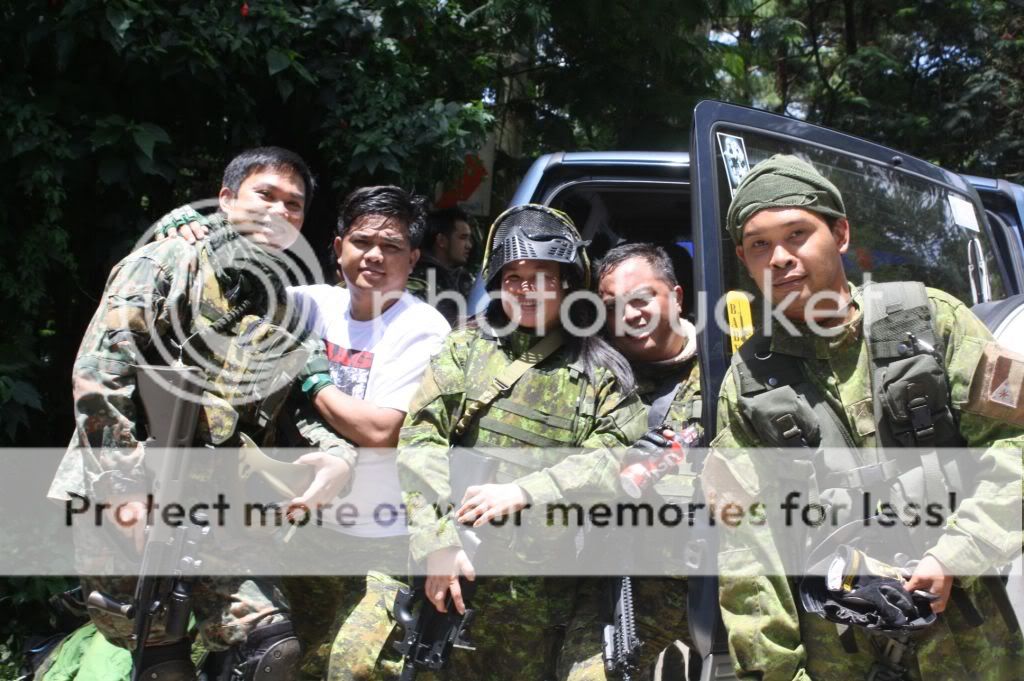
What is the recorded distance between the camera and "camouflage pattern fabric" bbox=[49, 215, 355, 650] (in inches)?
111

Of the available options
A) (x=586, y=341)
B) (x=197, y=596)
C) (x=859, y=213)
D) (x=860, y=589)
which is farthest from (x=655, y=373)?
(x=197, y=596)

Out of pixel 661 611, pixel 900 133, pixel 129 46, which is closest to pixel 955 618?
pixel 661 611

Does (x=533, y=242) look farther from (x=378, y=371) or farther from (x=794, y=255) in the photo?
(x=794, y=255)

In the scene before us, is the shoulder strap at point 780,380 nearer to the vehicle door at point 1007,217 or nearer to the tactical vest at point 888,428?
the tactical vest at point 888,428

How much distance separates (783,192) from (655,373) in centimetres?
100

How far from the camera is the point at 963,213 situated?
382 cm

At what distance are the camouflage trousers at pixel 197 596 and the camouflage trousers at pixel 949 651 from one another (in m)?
1.68

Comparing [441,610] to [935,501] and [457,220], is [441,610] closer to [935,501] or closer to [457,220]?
[935,501]

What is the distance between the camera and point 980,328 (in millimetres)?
2281

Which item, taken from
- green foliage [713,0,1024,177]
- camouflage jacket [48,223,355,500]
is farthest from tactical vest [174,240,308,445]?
green foliage [713,0,1024,177]

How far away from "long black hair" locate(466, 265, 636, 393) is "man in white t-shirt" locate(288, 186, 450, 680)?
0.81 ft

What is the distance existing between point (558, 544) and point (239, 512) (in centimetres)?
107

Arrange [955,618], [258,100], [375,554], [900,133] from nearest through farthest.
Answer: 1. [955,618]
2. [375,554]
3. [258,100]
4. [900,133]

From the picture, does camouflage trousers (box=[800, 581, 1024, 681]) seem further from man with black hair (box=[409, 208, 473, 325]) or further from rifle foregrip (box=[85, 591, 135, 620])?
man with black hair (box=[409, 208, 473, 325])
